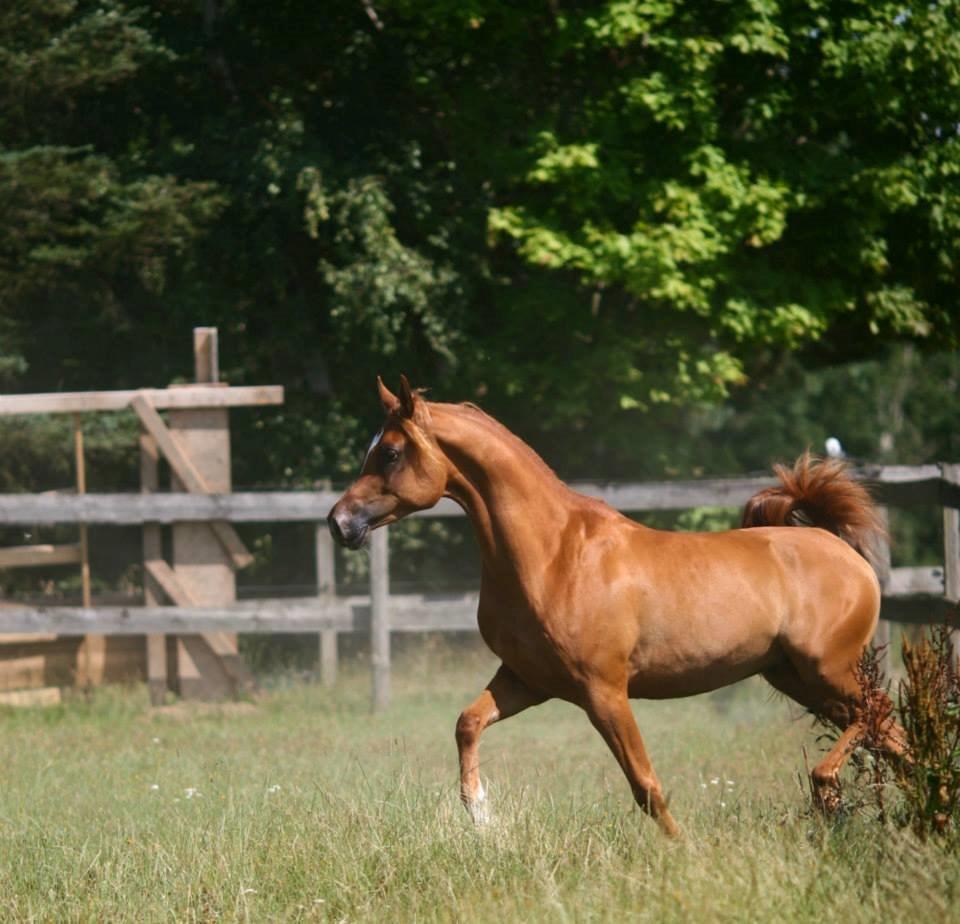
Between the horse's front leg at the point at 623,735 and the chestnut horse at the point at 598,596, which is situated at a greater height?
the chestnut horse at the point at 598,596

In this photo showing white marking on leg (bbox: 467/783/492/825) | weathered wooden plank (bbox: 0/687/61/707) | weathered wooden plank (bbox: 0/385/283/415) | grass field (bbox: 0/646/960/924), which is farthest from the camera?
weathered wooden plank (bbox: 0/687/61/707)

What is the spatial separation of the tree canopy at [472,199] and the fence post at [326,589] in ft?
10.2

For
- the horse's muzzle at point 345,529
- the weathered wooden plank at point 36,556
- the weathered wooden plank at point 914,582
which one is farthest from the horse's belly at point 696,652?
the weathered wooden plank at point 36,556

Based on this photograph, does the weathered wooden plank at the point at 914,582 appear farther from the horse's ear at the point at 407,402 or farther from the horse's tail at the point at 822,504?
the horse's ear at the point at 407,402

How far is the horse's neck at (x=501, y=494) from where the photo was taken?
598 centimetres

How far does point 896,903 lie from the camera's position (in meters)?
4.28

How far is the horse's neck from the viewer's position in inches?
235

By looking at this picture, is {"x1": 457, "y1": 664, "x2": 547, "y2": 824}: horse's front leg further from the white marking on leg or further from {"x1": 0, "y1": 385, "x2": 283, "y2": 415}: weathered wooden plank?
{"x1": 0, "y1": 385, "x2": 283, "y2": 415}: weathered wooden plank

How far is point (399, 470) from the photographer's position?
598 cm

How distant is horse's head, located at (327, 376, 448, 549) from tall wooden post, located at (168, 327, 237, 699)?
250 inches

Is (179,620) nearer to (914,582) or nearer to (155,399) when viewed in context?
(155,399)

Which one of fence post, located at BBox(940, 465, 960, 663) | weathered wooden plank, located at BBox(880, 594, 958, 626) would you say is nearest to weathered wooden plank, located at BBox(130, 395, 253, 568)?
weathered wooden plank, located at BBox(880, 594, 958, 626)

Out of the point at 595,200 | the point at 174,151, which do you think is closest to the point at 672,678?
the point at 595,200

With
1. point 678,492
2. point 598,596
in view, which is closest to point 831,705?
point 598,596
